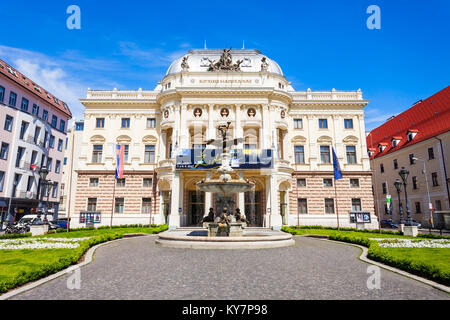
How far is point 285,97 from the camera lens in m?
36.6

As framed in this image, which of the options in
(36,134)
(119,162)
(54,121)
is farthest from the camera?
(54,121)

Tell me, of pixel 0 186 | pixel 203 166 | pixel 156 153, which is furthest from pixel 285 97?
pixel 0 186

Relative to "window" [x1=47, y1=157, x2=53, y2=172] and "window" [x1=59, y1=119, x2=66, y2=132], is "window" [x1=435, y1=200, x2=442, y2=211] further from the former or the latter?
"window" [x1=59, y1=119, x2=66, y2=132]

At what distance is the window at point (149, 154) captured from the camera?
124 feet

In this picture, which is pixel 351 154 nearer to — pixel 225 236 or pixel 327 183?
pixel 327 183

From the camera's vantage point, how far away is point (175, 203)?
32344 mm

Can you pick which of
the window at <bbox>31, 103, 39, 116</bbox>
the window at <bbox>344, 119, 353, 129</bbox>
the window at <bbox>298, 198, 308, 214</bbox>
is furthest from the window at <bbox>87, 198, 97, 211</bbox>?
the window at <bbox>344, 119, 353, 129</bbox>

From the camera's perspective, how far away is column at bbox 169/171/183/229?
31644mm

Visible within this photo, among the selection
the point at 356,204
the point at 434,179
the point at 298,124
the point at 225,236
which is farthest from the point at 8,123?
the point at 434,179

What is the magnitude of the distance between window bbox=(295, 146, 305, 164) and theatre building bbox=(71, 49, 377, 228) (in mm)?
139

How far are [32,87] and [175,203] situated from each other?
102 feet

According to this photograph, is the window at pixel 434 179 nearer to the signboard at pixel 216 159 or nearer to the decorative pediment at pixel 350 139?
the decorative pediment at pixel 350 139

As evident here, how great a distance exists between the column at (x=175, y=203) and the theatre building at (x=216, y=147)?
0.38ft

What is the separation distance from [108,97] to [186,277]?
3652 cm
